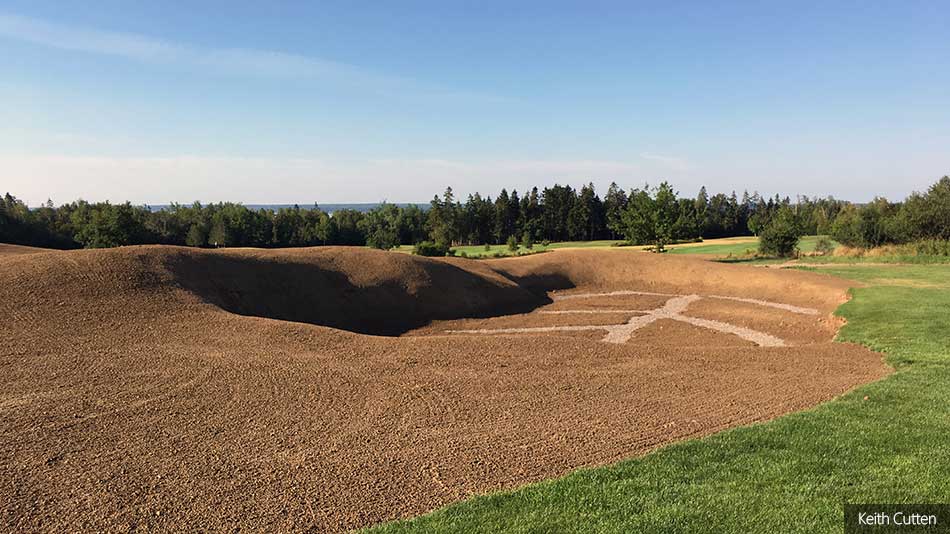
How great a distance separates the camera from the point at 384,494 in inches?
248

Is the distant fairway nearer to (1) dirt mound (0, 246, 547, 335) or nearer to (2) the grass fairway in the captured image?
(1) dirt mound (0, 246, 547, 335)

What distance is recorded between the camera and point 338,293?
22359 mm

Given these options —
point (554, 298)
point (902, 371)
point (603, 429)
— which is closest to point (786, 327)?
point (902, 371)

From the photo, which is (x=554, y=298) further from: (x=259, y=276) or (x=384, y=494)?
(x=384, y=494)

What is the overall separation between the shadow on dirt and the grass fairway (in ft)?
48.8

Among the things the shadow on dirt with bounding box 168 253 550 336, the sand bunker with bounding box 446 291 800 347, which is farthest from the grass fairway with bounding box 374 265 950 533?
the shadow on dirt with bounding box 168 253 550 336

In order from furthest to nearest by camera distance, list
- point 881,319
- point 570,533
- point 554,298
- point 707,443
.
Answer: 1. point 554,298
2. point 881,319
3. point 707,443
4. point 570,533

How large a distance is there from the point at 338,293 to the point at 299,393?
12785 mm

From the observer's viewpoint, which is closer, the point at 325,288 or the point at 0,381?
the point at 0,381

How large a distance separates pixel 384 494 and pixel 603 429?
368cm

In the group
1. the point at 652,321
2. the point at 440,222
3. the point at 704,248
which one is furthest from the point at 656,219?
the point at 440,222

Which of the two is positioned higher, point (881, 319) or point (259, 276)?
point (259, 276)

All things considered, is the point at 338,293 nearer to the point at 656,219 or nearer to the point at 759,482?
the point at 759,482

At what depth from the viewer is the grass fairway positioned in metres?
4.93
